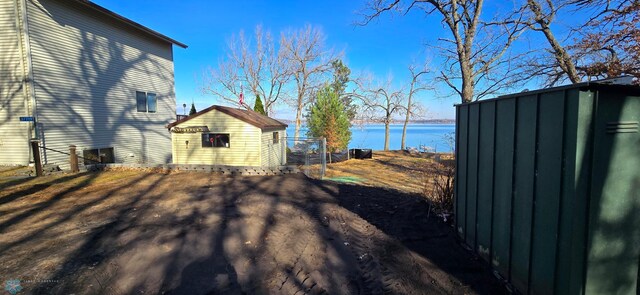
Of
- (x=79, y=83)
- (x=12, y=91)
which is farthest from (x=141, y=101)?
(x=12, y=91)

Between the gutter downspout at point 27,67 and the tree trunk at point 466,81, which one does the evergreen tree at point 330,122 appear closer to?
the tree trunk at point 466,81

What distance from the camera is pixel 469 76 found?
11.2 metres

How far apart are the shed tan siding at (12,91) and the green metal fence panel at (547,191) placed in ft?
52.9

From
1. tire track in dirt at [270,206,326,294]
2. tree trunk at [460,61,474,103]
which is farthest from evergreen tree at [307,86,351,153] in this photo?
tire track in dirt at [270,206,326,294]

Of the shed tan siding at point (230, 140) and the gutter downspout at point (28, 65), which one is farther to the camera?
the shed tan siding at point (230, 140)

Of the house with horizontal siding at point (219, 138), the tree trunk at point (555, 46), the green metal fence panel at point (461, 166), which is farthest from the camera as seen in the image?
the house with horizontal siding at point (219, 138)

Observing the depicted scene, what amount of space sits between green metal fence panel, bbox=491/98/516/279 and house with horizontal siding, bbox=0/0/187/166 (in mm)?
15344

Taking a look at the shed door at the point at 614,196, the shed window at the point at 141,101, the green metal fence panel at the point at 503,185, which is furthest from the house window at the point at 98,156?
the shed door at the point at 614,196

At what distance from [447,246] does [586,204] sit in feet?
6.85

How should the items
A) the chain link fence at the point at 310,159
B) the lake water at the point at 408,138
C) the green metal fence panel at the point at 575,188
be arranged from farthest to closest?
the lake water at the point at 408,138 → the chain link fence at the point at 310,159 → the green metal fence panel at the point at 575,188

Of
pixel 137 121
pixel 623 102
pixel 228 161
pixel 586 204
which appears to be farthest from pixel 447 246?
pixel 137 121

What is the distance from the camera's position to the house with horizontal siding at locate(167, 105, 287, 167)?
15453 millimetres

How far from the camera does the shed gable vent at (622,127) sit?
2361 millimetres

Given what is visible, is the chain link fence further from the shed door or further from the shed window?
the shed door
